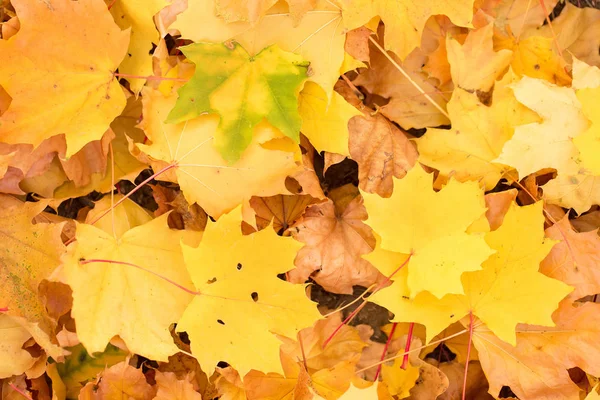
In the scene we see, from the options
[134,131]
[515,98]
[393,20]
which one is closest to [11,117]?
[134,131]

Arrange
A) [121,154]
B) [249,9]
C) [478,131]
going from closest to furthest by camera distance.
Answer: [249,9], [478,131], [121,154]

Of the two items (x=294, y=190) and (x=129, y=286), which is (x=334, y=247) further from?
(x=129, y=286)

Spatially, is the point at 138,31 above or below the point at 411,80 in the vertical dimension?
above

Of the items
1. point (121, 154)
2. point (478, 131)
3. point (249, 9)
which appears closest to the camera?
point (249, 9)

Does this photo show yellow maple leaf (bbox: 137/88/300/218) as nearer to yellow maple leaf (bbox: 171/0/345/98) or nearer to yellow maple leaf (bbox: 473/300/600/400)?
yellow maple leaf (bbox: 171/0/345/98)

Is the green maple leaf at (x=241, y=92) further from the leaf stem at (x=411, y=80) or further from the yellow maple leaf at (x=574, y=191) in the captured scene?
the yellow maple leaf at (x=574, y=191)

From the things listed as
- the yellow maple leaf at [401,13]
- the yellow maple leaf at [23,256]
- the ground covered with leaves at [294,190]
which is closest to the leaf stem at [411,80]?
the ground covered with leaves at [294,190]

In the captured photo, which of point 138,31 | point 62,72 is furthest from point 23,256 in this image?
point 138,31
